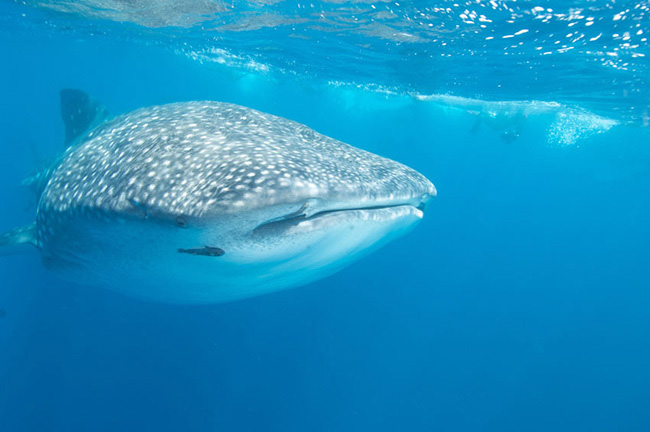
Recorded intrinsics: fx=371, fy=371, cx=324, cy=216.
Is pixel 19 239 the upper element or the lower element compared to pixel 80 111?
lower

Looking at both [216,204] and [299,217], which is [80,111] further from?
[299,217]

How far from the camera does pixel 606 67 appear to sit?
520 inches

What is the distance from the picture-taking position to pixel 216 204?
213 centimetres

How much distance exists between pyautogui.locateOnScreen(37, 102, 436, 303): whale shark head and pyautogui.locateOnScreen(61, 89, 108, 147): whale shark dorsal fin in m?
5.43

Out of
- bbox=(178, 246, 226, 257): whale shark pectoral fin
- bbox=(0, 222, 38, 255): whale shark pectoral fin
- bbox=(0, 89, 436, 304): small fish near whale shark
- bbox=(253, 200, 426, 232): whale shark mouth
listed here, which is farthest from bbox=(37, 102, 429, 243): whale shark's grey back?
bbox=(0, 222, 38, 255): whale shark pectoral fin

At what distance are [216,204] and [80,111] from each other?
27.9 feet

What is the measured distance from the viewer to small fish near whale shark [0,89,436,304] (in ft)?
7.30

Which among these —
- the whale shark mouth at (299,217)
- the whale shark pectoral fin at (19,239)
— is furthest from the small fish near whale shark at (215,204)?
the whale shark pectoral fin at (19,239)

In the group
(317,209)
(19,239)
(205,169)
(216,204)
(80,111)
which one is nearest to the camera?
(216,204)

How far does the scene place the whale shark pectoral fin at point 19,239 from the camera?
4750mm

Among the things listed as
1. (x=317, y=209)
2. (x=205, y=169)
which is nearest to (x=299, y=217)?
(x=317, y=209)

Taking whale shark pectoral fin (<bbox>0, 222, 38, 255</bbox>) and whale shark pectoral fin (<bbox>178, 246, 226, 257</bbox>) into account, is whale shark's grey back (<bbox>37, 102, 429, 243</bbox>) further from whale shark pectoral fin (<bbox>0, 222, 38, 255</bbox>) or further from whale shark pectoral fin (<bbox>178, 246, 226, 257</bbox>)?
whale shark pectoral fin (<bbox>0, 222, 38, 255</bbox>)

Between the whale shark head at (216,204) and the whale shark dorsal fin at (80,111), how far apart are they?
5.43 m

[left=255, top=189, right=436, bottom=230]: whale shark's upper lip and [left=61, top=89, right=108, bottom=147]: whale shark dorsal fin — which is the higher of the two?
[left=255, top=189, right=436, bottom=230]: whale shark's upper lip
